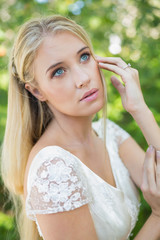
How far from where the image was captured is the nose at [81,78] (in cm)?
198

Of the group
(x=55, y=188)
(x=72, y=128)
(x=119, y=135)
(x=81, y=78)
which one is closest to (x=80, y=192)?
(x=55, y=188)

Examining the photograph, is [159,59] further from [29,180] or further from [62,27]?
[29,180]

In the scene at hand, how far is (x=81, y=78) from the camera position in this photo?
6.50 feet

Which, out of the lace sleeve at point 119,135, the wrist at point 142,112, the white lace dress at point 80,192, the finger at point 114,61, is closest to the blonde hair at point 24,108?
the finger at point 114,61

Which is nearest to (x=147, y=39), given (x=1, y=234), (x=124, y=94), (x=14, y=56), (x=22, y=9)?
(x=22, y=9)

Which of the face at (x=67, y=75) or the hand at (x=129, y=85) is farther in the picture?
the hand at (x=129, y=85)

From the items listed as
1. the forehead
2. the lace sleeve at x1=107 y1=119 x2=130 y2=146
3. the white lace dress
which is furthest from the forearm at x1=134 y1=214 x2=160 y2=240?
the forehead

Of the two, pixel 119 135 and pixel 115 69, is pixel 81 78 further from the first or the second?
pixel 119 135

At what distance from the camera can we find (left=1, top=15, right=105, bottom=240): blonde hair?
204 cm

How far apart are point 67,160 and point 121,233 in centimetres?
71

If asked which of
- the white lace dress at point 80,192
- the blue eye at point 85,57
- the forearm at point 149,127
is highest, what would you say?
the blue eye at point 85,57

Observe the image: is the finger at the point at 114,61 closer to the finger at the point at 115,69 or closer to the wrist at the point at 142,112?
the finger at the point at 115,69

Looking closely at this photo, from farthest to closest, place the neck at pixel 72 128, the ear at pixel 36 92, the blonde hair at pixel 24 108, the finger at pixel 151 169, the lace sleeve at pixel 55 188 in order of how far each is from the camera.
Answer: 1. the neck at pixel 72 128
2. the ear at pixel 36 92
3. the blonde hair at pixel 24 108
4. the finger at pixel 151 169
5. the lace sleeve at pixel 55 188

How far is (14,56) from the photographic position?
2135 millimetres
